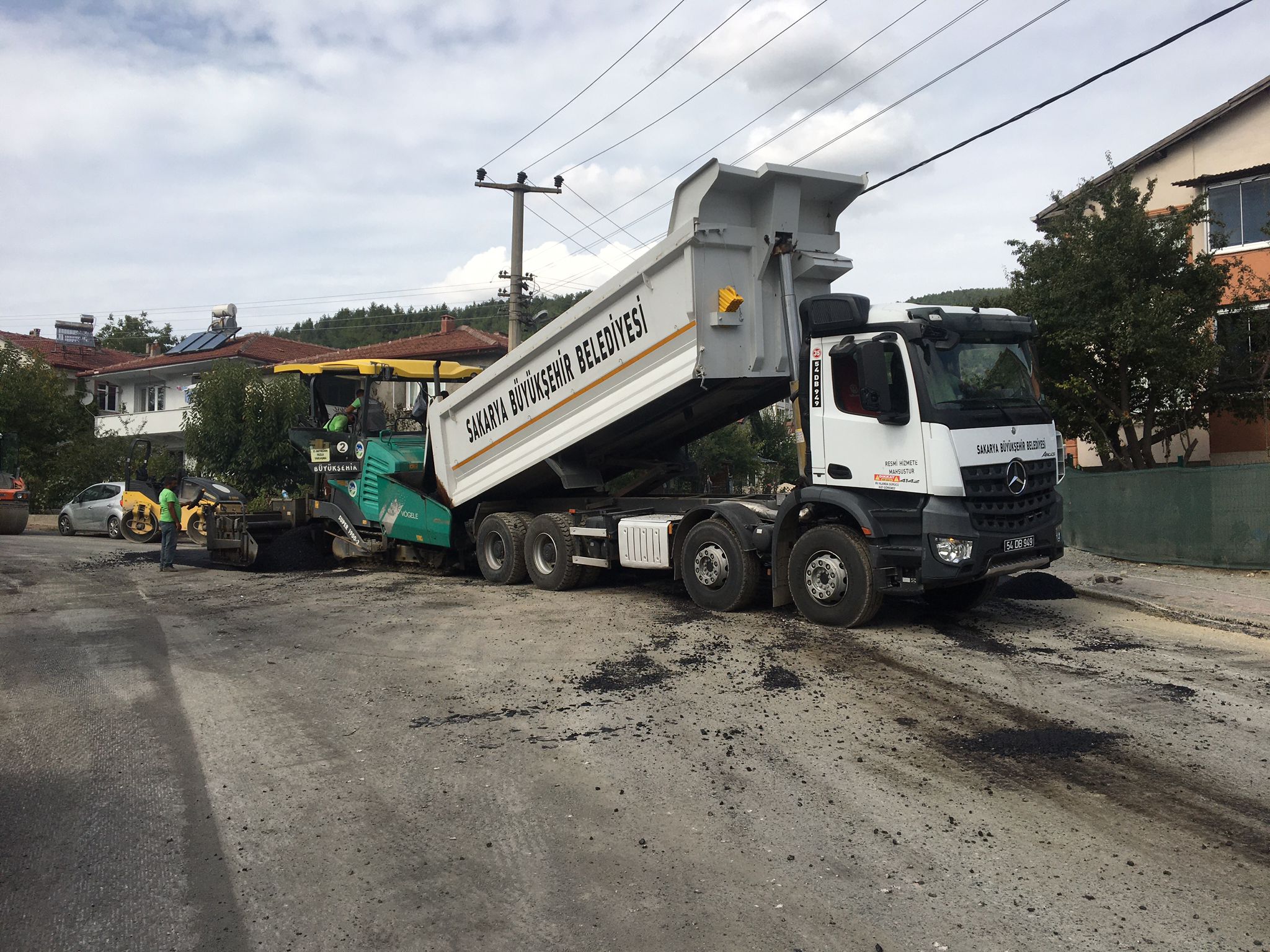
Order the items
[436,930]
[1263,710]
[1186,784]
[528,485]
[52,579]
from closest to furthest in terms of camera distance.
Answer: [436,930]
[1186,784]
[1263,710]
[528,485]
[52,579]

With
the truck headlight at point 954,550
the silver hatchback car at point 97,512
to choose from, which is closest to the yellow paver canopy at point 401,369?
the truck headlight at point 954,550

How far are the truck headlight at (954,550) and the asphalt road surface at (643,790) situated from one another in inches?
29.6

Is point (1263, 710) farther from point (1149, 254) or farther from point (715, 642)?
point (1149, 254)

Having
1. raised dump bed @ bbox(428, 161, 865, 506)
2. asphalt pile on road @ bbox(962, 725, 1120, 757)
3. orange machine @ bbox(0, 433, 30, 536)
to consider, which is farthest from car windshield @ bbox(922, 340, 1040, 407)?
orange machine @ bbox(0, 433, 30, 536)

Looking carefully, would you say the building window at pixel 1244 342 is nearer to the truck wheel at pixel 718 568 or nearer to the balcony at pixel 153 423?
the truck wheel at pixel 718 568

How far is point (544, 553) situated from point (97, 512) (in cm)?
1673

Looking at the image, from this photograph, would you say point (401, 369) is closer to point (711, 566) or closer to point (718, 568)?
point (711, 566)

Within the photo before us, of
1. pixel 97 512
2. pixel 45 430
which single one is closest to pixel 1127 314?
pixel 97 512

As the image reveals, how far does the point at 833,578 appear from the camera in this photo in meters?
8.62

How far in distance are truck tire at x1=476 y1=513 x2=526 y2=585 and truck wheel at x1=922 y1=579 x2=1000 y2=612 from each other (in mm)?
5026

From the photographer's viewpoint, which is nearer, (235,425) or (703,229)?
(703,229)

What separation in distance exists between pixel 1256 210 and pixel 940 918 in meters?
19.0

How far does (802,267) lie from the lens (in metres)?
9.34

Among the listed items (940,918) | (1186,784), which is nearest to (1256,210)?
(1186,784)
